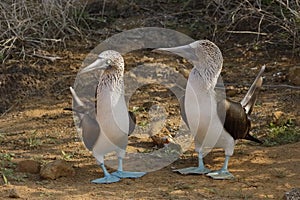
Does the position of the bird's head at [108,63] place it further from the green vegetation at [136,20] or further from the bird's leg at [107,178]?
the green vegetation at [136,20]

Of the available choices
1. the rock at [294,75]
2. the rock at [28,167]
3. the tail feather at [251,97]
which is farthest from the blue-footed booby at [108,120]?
the rock at [294,75]

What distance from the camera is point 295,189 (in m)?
4.38

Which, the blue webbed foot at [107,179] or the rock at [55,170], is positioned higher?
the rock at [55,170]

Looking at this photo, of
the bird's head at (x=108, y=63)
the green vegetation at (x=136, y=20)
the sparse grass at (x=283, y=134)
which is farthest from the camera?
the green vegetation at (x=136, y=20)

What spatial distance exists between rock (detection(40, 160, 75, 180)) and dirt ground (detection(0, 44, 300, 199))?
4 cm

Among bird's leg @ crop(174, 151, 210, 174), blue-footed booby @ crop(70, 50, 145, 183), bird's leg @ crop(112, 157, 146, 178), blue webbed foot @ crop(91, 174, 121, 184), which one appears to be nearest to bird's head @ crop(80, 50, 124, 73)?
blue-footed booby @ crop(70, 50, 145, 183)

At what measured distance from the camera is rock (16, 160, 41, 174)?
498 centimetres

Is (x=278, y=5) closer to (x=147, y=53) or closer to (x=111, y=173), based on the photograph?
(x=147, y=53)

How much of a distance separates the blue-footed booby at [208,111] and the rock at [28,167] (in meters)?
1.15

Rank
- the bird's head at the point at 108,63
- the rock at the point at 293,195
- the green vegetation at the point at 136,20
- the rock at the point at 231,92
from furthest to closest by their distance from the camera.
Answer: the green vegetation at the point at 136,20
the rock at the point at 231,92
the bird's head at the point at 108,63
the rock at the point at 293,195

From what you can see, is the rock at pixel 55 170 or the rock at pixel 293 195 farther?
the rock at pixel 55 170

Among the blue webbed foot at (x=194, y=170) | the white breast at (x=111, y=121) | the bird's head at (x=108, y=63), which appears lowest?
the blue webbed foot at (x=194, y=170)

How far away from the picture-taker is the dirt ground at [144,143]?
4.62m

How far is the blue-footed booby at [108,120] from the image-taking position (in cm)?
482
